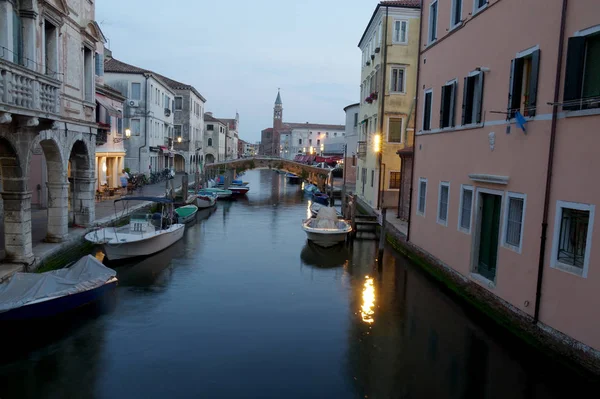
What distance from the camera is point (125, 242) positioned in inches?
613

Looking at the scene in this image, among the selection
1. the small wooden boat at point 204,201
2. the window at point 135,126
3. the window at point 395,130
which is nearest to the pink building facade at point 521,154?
the window at point 395,130

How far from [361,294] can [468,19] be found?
8.17 m

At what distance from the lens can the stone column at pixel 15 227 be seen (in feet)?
37.7

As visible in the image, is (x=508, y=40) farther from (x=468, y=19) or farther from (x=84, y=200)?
(x=84, y=200)

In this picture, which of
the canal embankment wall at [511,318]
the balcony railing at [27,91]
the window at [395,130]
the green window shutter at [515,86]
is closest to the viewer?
the canal embankment wall at [511,318]

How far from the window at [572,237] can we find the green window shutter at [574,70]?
1.76m

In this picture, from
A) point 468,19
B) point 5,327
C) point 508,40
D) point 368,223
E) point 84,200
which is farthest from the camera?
point 368,223

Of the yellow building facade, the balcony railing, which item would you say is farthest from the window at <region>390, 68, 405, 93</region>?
the balcony railing

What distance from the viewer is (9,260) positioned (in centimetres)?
1155

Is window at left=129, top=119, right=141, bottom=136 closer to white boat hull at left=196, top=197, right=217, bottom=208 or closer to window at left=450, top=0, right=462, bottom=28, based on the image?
white boat hull at left=196, top=197, right=217, bottom=208

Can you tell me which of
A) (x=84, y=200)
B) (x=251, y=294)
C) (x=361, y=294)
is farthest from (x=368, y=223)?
(x=84, y=200)

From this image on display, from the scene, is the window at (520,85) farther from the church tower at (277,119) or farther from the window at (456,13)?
the church tower at (277,119)

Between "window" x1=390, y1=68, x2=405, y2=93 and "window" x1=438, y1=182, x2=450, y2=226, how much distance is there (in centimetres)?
1276

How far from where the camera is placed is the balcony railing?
933 cm
